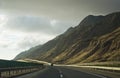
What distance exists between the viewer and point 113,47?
604ft

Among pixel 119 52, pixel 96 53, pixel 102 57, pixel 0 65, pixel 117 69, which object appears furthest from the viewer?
pixel 96 53

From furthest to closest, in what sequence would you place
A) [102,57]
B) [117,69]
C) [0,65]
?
[102,57] < [117,69] < [0,65]

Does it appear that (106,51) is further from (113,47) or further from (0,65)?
(0,65)

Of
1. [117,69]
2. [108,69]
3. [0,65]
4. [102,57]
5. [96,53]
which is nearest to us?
[0,65]

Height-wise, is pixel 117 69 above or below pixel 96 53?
below

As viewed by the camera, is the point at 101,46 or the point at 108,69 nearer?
the point at 108,69

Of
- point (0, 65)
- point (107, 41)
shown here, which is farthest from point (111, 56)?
point (0, 65)

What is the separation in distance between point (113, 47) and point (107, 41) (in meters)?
14.4

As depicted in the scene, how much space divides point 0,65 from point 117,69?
16.1 meters

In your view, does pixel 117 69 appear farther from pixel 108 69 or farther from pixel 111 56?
pixel 111 56

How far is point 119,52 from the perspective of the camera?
541ft

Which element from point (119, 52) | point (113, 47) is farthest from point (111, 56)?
point (113, 47)

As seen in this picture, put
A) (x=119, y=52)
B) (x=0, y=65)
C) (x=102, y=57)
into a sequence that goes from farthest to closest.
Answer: (x=102, y=57), (x=119, y=52), (x=0, y=65)

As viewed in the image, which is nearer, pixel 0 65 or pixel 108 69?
pixel 0 65
